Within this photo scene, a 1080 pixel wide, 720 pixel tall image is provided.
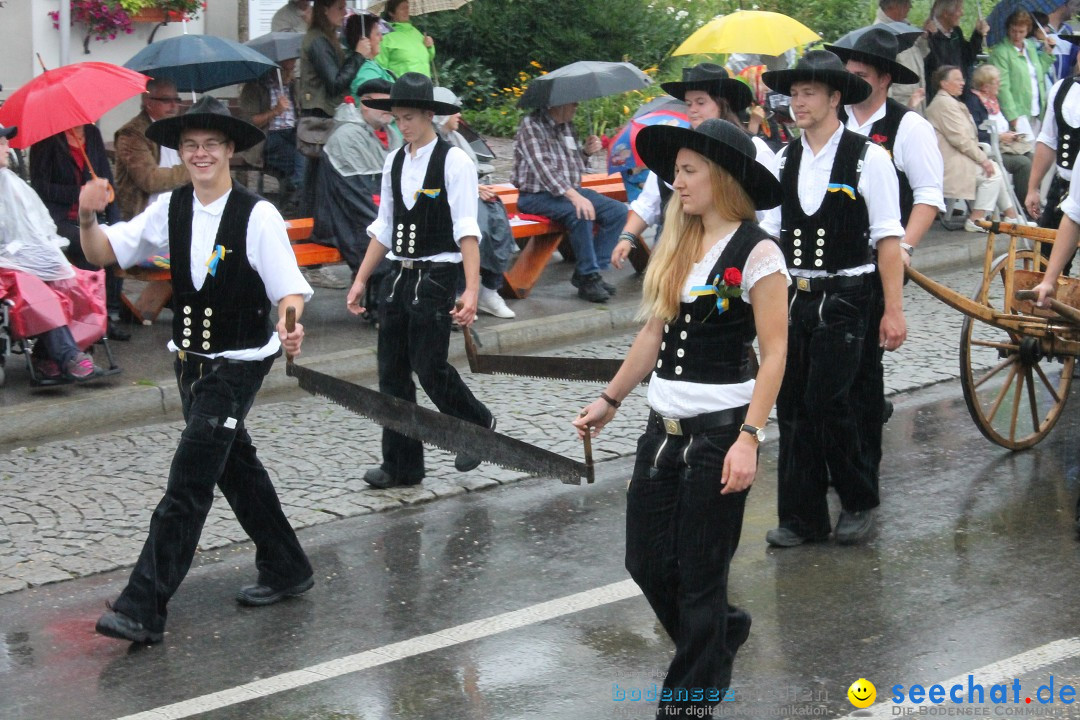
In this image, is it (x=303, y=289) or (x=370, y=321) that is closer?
(x=303, y=289)

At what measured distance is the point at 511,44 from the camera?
18.7 m

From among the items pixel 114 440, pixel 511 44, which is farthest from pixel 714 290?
pixel 511 44

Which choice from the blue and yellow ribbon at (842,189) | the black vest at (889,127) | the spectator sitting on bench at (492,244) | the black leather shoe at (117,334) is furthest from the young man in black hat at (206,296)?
the spectator sitting on bench at (492,244)

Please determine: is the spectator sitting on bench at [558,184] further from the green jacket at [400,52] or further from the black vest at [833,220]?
the black vest at [833,220]

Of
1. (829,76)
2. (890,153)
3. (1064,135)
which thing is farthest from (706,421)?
(1064,135)

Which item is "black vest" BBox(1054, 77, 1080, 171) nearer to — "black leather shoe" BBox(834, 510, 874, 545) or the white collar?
"black leather shoe" BBox(834, 510, 874, 545)

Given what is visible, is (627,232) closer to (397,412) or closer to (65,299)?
(397,412)

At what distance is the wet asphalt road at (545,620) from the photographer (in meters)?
4.90

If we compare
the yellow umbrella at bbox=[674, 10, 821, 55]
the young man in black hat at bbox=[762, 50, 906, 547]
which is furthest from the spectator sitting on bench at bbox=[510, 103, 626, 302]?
the young man in black hat at bbox=[762, 50, 906, 547]

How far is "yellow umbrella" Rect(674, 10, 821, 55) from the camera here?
502 inches

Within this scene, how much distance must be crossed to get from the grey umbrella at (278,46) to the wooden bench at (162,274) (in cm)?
245

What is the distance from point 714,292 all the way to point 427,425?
2297mm

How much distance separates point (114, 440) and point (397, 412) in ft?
7.95

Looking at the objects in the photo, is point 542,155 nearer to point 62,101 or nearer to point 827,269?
point 62,101
